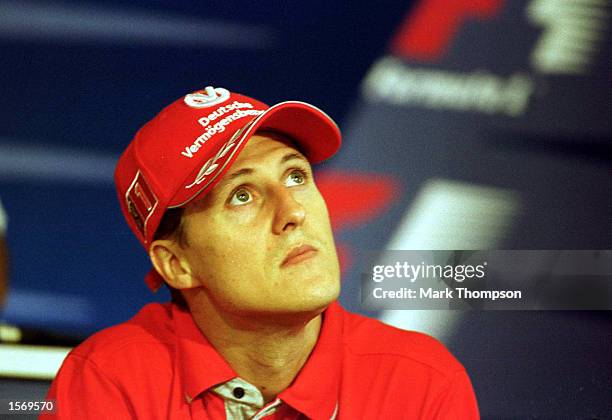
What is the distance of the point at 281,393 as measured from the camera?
171 cm

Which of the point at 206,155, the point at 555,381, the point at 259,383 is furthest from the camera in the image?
the point at 555,381

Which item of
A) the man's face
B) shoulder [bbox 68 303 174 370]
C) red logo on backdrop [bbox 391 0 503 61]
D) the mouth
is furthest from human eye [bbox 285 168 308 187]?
red logo on backdrop [bbox 391 0 503 61]

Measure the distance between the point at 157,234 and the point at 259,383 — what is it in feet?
1.09

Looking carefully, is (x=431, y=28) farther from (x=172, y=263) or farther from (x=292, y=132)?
(x=172, y=263)

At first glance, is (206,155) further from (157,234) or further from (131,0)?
(131,0)

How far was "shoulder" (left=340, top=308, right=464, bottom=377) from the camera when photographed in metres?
1.76

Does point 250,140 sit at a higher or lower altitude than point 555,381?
higher

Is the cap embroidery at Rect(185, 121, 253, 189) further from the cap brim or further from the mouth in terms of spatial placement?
the mouth

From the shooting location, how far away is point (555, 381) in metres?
2.21

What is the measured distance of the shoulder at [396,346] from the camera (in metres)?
1.76

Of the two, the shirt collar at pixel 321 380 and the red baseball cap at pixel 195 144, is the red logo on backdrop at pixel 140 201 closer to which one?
the red baseball cap at pixel 195 144

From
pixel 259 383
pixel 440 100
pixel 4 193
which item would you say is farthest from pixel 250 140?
pixel 4 193

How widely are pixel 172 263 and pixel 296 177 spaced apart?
0.94 feet

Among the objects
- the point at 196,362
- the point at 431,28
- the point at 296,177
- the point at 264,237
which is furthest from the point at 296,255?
the point at 431,28
